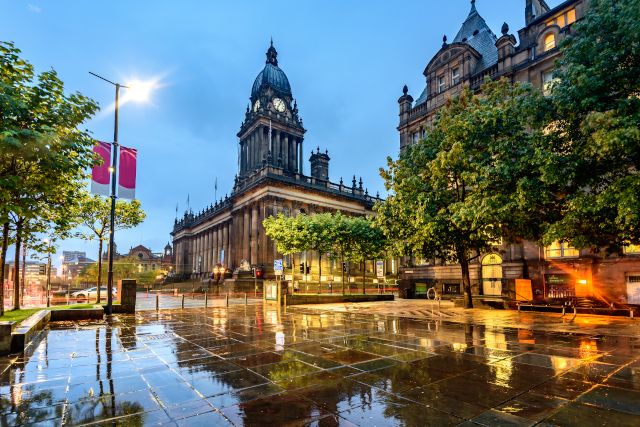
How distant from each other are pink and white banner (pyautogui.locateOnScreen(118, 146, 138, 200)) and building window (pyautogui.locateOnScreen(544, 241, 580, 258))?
25.6m

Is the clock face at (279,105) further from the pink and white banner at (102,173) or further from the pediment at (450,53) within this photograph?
the pink and white banner at (102,173)

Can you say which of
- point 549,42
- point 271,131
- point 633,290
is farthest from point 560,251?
point 271,131

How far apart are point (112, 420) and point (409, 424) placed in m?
3.83

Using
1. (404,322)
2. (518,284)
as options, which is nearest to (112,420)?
(404,322)

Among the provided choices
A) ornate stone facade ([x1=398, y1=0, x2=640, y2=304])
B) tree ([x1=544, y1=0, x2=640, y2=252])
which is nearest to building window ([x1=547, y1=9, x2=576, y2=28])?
ornate stone facade ([x1=398, y1=0, x2=640, y2=304])

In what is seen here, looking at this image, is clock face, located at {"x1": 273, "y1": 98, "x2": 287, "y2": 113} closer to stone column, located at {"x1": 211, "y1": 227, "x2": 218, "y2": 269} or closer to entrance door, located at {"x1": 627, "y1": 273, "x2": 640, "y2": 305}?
stone column, located at {"x1": 211, "y1": 227, "x2": 218, "y2": 269}

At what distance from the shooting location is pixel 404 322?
50.6 ft

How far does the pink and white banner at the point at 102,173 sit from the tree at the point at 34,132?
3.28 meters

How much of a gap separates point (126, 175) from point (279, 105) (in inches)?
2464

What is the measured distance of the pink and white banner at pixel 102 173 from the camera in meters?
15.8

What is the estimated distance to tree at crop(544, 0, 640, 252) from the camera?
12078 mm

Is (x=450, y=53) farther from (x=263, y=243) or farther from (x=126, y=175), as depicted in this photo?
(x=263, y=243)

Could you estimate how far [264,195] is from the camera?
54.6 meters

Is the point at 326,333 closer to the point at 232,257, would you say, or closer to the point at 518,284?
the point at 518,284
